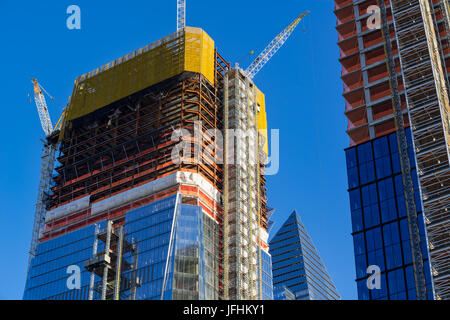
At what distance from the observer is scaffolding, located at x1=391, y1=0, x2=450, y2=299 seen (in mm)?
128500

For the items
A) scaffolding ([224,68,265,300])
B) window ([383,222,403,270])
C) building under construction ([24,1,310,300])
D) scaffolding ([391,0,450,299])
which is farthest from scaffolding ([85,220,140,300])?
scaffolding ([391,0,450,299])

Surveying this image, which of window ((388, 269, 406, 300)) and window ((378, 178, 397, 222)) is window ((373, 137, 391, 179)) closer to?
window ((378, 178, 397, 222))

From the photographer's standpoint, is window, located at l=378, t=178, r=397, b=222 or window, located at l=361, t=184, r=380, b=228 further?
window, located at l=361, t=184, r=380, b=228

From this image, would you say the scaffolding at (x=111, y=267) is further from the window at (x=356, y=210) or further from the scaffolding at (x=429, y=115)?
the scaffolding at (x=429, y=115)

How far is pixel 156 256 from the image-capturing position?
6255 inches

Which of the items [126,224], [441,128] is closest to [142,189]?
[126,224]

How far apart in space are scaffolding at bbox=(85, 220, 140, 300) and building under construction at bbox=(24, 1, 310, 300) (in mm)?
289

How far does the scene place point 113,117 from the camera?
198250 millimetres

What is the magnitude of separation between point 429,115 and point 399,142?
7.57m

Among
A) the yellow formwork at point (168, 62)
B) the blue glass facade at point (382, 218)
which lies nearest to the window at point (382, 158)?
the blue glass facade at point (382, 218)

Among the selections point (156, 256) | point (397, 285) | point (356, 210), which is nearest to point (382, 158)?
point (356, 210)

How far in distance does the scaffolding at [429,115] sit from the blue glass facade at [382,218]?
14.2ft

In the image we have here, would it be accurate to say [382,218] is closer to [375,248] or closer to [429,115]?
[375,248]
